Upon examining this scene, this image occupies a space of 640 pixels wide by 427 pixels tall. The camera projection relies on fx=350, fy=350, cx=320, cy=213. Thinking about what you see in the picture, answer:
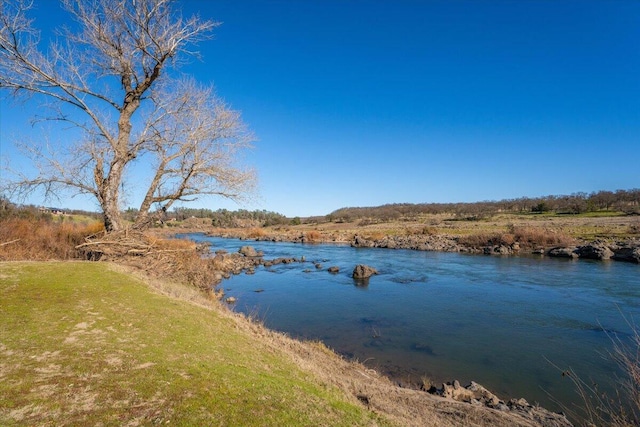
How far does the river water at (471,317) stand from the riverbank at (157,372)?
9.10ft

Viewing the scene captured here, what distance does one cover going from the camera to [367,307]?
1858cm

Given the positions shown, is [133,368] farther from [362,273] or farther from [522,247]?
[522,247]

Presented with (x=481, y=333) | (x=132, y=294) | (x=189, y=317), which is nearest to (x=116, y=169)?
(x=132, y=294)

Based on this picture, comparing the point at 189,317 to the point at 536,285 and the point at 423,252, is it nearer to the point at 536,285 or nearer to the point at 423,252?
the point at 536,285

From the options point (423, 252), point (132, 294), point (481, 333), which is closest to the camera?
point (132, 294)

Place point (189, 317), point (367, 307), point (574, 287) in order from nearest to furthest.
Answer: point (189, 317)
point (367, 307)
point (574, 287)

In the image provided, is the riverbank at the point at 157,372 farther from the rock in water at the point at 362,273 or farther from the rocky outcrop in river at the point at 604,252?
the rocky outcrop in river at the point at 604,252

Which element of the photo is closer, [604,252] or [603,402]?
[603,402]

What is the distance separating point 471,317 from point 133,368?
51.7ft

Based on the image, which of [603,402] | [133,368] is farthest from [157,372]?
[603,402]

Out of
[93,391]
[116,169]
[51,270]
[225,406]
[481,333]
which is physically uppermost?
[116,169]

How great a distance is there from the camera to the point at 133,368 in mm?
4609

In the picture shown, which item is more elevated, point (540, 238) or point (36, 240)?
point (36, 240)

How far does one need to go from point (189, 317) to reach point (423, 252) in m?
38.2
